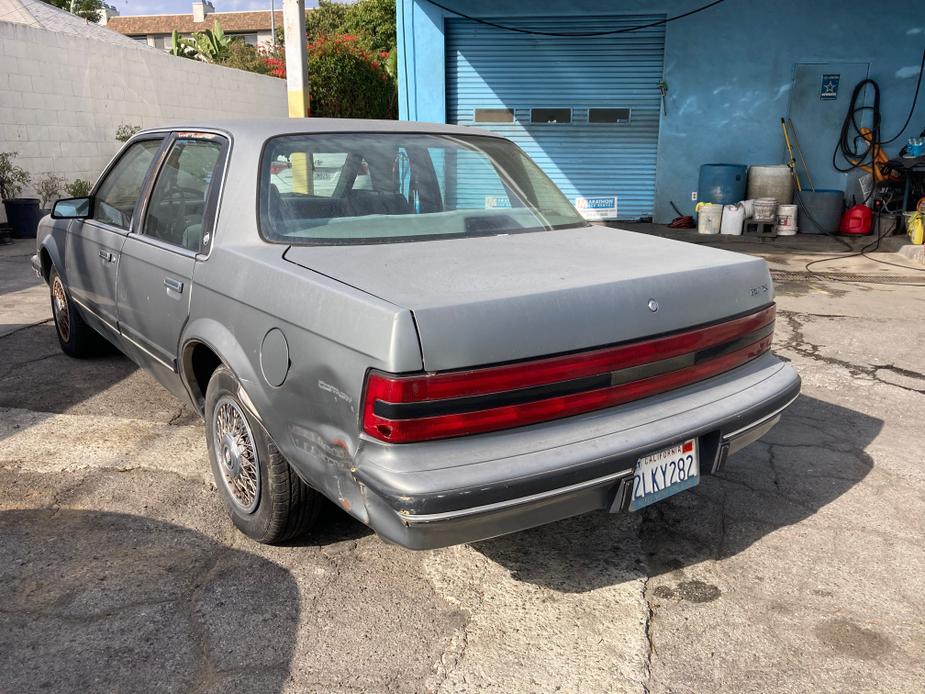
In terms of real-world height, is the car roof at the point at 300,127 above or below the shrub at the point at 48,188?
above

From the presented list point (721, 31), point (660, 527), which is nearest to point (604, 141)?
point (721, 31)

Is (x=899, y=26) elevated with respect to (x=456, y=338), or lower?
elevated

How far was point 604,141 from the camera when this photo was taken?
12.0 meters

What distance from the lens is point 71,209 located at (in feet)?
14.1

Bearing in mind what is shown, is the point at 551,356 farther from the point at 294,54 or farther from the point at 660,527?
the point at 294,54

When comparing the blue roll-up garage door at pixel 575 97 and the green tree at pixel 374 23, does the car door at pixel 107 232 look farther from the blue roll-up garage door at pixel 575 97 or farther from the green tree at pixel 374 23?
the green tree at pixel 374 23

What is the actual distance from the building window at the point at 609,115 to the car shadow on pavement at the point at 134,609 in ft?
33.7

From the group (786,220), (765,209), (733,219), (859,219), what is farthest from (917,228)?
(733,219)

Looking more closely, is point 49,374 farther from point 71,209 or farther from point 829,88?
point 829,88

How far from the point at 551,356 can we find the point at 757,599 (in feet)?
3.89

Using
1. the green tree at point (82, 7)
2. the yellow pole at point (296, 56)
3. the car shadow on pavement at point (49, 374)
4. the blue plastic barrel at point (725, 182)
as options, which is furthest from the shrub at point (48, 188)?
the green tree at point (82, 7)

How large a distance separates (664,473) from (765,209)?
30.1ft

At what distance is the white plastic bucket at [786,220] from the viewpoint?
423 inches

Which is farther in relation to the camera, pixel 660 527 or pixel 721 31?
pixel 721 31
